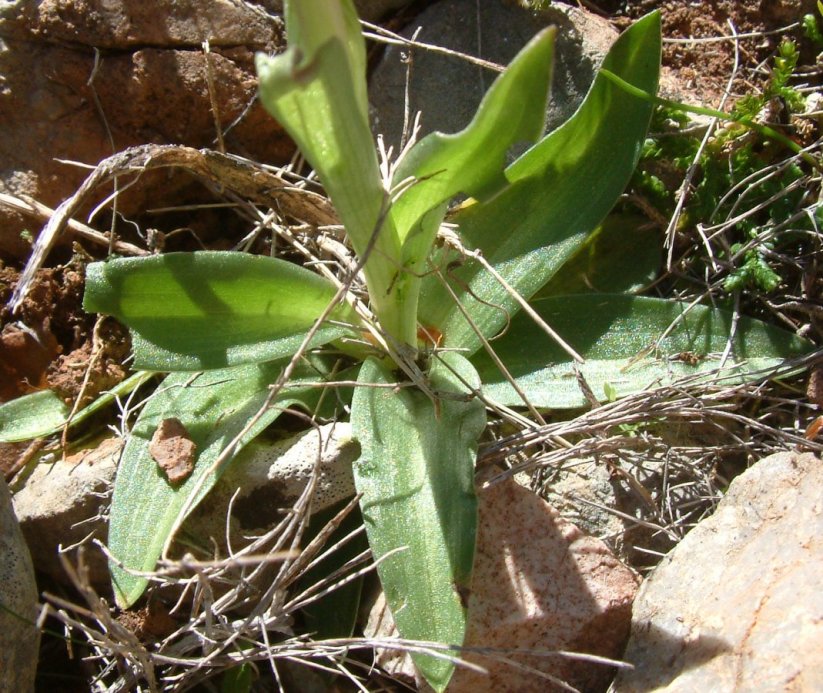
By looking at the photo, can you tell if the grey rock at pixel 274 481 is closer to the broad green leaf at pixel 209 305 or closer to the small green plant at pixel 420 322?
the small green plant at pixel 420 322

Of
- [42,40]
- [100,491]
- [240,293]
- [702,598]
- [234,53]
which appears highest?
[42,40]

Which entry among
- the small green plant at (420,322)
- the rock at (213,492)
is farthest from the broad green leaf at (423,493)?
the rock at (213,492)

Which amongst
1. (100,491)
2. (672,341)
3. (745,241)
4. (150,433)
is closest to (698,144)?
(745,241)

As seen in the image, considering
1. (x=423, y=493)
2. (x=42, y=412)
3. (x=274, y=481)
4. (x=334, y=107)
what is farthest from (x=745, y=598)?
(x=42, y=412)

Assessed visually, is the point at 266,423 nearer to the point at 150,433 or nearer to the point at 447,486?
the point at 150,433

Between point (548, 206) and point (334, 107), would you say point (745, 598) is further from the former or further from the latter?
point (334, 107)

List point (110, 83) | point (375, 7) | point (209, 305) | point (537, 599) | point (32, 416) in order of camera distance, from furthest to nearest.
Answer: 1. point (375, 7)
2. point (110, 83)
3. point (32, 416)
4. point (209, 305)
5. point (537, 599)
